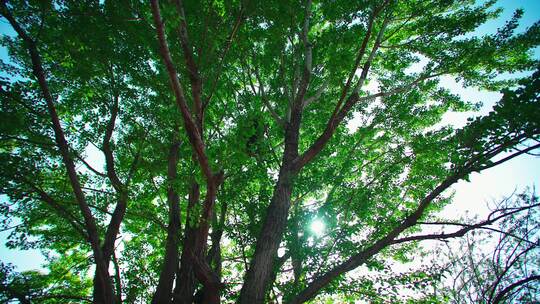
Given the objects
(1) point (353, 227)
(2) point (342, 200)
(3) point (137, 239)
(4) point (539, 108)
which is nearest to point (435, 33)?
(4) point (539, 108)

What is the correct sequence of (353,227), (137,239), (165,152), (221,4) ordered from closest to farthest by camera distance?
(221,4), (353,227), (165,152), (137,239)

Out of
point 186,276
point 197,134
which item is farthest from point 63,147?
point 186,276

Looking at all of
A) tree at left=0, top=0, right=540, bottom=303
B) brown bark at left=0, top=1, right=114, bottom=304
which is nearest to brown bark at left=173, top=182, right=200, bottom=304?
tree at left=0, top=0, right=540, bottom=303

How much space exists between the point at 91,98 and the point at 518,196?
9.65 meters

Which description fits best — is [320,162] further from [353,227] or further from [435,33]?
[435,33]

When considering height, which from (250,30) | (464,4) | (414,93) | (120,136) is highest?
(464,4)

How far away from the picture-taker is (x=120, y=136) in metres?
6.36

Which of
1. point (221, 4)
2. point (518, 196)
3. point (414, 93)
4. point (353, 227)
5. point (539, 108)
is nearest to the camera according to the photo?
point (539, 108)

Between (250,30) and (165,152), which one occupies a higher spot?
(250,30)

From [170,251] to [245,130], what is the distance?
3.56m

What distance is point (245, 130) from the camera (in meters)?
3.20

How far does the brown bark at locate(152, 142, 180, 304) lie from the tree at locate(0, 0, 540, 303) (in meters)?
0.02

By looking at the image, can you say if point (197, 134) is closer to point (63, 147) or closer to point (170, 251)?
point (63, 147)

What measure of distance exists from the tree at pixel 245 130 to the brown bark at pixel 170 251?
0.02m
